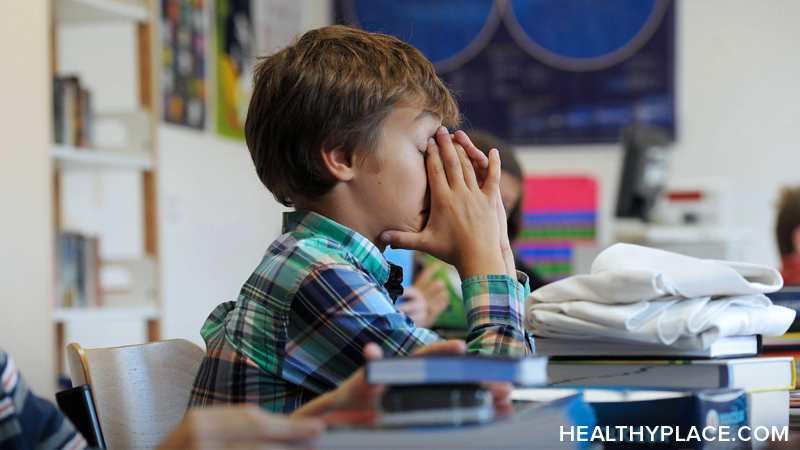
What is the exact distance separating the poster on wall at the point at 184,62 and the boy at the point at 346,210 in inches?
113

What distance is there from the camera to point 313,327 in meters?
0.89

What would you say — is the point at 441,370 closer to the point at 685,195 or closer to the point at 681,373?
the point at 681,373

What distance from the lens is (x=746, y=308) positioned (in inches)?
34.7

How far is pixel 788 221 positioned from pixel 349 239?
248 cm

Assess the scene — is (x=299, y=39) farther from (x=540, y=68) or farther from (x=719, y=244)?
(x=540, y=68)

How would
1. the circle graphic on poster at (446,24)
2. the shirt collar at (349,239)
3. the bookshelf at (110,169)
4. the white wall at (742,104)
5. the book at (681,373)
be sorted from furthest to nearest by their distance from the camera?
the circle graphic on poster at (446,24)
the white wall at (742,104)
the bookshelf at (110,169)
the shirt collar at (349,239)
the book at (681,373)

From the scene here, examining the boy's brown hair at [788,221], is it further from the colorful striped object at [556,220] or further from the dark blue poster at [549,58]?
the dark blue poster at [549,58]

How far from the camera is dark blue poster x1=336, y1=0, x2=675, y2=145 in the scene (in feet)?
16.4

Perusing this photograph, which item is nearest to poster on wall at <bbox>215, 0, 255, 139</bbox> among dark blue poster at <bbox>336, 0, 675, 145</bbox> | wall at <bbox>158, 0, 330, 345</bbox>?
wall at <bbox>158, 0, 330, 345</bbox>

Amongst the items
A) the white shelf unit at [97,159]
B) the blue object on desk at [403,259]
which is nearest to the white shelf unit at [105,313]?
the white shelf unit at [97,159]

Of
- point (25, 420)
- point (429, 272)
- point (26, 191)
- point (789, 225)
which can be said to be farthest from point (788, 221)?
point (25, 420)

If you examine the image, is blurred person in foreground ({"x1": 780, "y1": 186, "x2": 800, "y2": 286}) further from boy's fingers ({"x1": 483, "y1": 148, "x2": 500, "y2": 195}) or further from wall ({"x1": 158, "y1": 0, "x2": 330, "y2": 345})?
wall ({"x1": 158, "y1": 0, "x2": 330, "y2": 345})

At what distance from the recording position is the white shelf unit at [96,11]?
9.34ft

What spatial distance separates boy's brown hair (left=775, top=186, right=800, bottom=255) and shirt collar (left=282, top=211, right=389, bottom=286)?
2.40 meters
